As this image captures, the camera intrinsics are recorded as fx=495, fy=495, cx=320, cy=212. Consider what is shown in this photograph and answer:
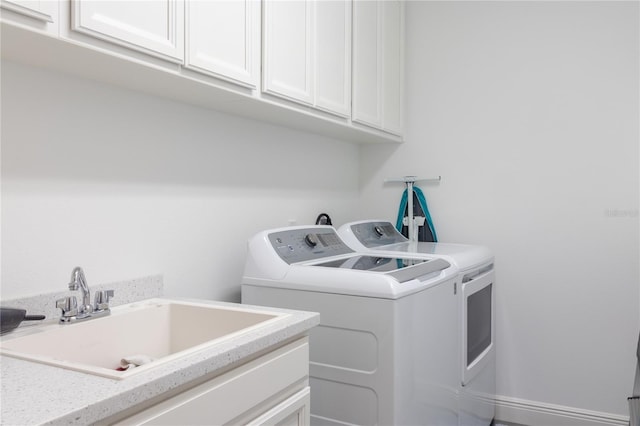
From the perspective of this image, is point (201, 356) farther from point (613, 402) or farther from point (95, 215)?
point (613, 402)

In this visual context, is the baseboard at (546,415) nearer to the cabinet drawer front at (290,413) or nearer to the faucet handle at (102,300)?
the cabinet drawer front at (290,413)

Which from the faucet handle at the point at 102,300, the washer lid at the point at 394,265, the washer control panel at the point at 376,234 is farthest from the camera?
the washer control panel at the point at 376,234

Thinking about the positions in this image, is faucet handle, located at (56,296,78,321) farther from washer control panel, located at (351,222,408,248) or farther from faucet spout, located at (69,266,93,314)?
washer control panel, located at (351,222,408,248)

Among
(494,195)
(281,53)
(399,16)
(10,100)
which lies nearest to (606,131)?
(494,195)

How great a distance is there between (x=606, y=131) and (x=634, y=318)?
0.92 metres

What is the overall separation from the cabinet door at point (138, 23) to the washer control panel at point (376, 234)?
1302mm

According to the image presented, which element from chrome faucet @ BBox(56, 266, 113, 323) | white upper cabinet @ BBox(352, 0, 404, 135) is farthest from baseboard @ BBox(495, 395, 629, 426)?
chrome faucet @ BBox(56, 266, 113, 323)

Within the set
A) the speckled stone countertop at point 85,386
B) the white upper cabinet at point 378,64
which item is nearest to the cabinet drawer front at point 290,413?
the speckled stone countertop at point 85,386

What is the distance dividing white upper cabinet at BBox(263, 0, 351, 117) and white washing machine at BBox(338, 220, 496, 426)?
64 cm

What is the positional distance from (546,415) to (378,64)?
2010 mm

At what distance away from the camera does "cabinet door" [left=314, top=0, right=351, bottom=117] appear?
1966mm

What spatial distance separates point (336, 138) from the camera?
277 cm

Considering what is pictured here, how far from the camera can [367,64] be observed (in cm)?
238

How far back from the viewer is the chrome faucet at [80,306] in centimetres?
125
